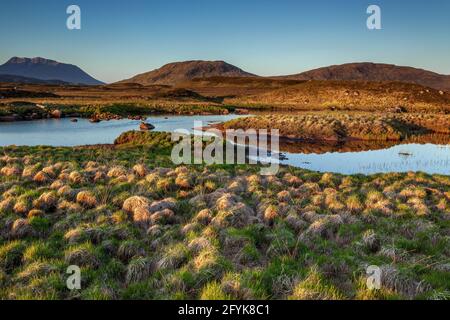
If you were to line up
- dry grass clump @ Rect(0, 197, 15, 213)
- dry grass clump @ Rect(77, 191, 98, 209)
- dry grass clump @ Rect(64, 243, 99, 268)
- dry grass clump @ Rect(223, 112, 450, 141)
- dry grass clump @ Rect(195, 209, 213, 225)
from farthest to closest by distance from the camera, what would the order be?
dry grass clump @ Rect(223, 112, 450, 141)
dry grass clump @ Rect(77, 191, 98, 209)
dry grass clump @ Rect(0, 197, 15, 213)
dry grass clump @ Rect(195, 209, 213, 225)
dry grass clump @ Rect(64, 243, 99, 268)

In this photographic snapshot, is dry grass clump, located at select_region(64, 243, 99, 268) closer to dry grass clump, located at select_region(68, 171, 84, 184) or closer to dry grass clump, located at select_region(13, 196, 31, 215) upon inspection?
dry grass clump, located at select_region(13, 196, 31, 215)

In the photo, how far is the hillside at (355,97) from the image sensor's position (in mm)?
91062

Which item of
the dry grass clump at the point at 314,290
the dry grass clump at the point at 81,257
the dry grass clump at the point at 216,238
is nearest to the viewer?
the dry grass clump at the point at 314,290

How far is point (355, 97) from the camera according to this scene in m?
104

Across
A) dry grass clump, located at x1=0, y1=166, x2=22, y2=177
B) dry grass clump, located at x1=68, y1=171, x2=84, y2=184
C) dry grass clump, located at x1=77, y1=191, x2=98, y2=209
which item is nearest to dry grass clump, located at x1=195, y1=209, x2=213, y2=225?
dry grass clump, located at x1=77, y1=191, x2=98, y2=209

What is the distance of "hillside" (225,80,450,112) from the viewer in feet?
299

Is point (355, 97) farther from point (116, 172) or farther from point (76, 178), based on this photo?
point (76, 178)

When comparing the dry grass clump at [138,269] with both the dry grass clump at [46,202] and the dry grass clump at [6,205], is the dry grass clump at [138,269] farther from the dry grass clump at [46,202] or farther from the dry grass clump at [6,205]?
the dry grass clump at [6,205]

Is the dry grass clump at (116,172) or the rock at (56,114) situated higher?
the rock at (56,114)

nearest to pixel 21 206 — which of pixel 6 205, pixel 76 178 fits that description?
pixel 6 205

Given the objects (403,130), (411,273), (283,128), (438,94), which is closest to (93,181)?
(411,273)

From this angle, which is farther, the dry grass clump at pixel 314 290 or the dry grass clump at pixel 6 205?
the dry grass clump at pixel 6 205

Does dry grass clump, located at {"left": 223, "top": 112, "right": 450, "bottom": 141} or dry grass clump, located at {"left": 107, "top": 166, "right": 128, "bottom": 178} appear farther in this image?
dry grass clump, located at {"left": 223, "top": 112, "right": 450, "bottom": 141}

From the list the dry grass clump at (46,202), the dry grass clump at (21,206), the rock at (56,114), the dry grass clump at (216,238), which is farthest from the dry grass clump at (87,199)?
the rock at (56,114)
